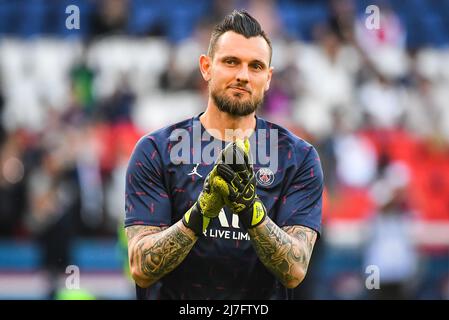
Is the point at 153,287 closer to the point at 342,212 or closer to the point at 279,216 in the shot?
the point at 279,216

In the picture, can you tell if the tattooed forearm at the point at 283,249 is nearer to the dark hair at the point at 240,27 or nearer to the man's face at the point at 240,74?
the man's face at the point at 240,74

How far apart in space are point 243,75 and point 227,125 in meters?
0.33

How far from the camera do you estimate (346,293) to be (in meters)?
12.1

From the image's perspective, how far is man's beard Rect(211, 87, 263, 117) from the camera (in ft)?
17.4

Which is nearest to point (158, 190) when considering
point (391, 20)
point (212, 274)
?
point (212, 274)

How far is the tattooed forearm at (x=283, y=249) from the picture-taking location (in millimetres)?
4992

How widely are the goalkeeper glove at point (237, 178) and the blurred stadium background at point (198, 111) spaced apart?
16.5 feet

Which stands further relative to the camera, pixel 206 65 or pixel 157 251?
pixel 206 65

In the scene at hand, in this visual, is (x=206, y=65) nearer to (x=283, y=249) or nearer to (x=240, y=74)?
(x=240, y=74)

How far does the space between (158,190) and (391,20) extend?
10.4m

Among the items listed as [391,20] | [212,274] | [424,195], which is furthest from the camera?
[391,20]

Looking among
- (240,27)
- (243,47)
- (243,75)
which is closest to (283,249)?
(243,75)

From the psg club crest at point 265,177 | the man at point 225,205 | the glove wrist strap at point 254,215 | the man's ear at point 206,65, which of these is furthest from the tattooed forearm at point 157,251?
the man's ear at point 206,65

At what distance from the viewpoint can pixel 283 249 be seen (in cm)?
507
